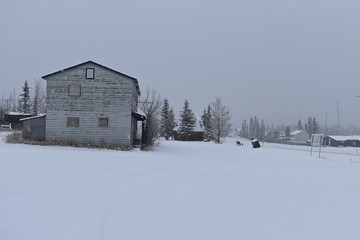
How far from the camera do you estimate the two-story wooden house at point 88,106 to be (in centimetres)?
2591

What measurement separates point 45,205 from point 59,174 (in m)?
3.70

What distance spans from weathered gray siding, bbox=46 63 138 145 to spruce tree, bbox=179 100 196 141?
36.9m

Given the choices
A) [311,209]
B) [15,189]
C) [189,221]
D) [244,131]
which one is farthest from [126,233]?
[244,131]

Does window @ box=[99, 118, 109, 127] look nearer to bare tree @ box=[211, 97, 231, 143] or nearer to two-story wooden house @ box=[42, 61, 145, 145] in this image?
two-story wooden house @ box=[42, 61, 145, 145]

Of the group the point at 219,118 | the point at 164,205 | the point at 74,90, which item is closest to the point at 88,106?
the point at 74,90

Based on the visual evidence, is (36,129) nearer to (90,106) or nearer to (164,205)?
(90,106)

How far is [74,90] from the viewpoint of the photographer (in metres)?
26.2

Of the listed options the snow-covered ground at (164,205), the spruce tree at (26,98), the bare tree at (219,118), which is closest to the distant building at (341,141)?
the bare tree at (219,118)

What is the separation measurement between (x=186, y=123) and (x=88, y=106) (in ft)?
124

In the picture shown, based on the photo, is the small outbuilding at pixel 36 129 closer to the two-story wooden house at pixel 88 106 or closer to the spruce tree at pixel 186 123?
the two-story wooden house at pixel 88 106

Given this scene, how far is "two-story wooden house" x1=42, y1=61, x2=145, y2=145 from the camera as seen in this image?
25906 mm

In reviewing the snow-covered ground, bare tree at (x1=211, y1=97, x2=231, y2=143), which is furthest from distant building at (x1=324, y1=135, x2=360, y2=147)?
the snow-covered ground

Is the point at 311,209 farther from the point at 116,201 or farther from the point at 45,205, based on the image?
the point at 45,205

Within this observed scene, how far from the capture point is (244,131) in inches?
6885
